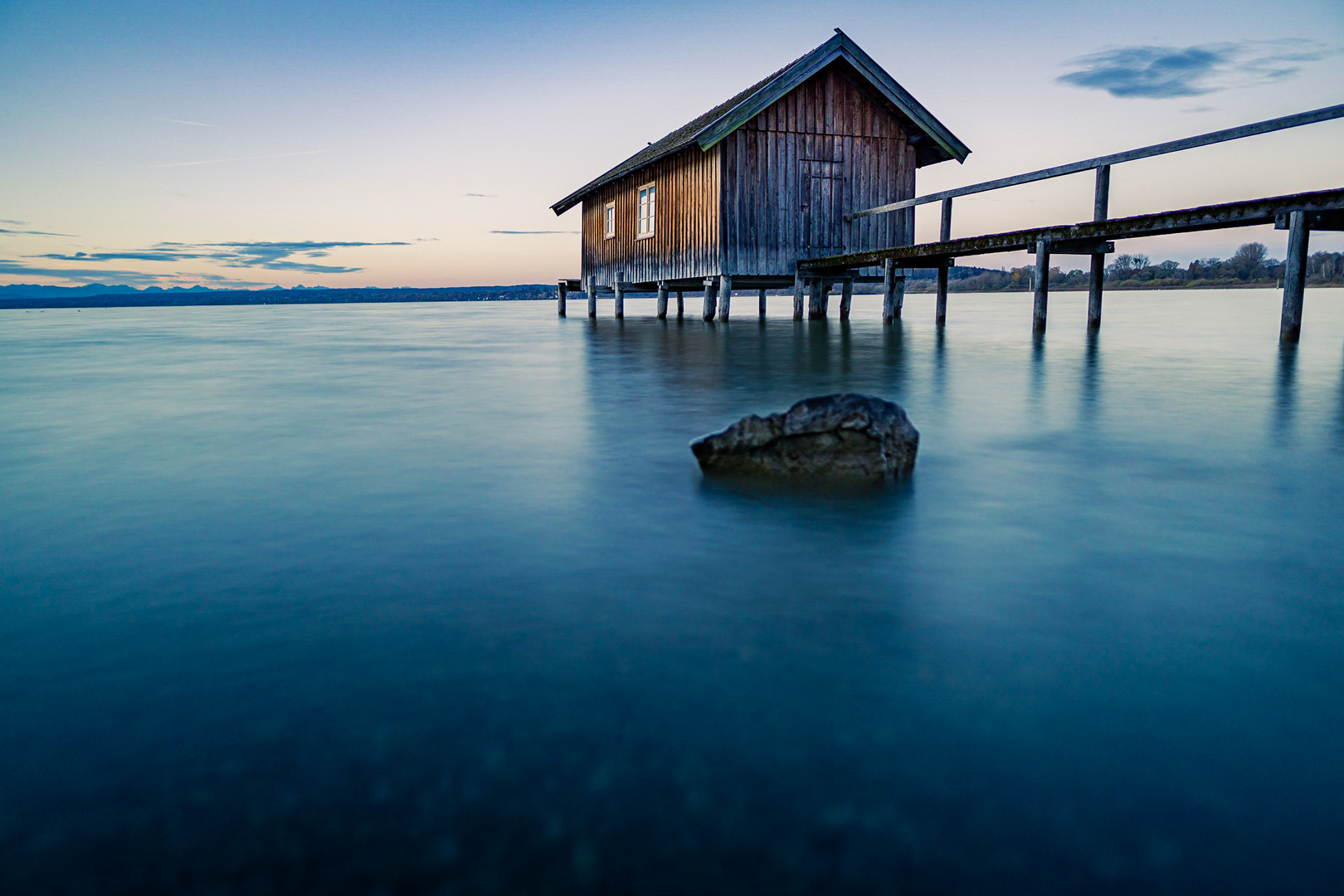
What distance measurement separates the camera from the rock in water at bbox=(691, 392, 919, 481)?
4914 millimetres

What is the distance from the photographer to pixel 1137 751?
207cm

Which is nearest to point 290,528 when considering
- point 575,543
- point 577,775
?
point 575,543

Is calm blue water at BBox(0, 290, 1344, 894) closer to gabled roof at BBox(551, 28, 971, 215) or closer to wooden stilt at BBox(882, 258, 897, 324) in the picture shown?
wooden stilt at BBox(882, 258, 897, 324)

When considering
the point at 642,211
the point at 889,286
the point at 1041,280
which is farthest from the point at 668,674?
the point at 642,211

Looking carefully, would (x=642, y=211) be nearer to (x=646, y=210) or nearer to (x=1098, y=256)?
(x=646, y=210)

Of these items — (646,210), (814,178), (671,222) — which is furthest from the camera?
(646,210)

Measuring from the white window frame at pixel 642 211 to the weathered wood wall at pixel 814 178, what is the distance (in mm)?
3392

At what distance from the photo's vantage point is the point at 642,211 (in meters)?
22.0

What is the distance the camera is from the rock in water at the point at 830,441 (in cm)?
491

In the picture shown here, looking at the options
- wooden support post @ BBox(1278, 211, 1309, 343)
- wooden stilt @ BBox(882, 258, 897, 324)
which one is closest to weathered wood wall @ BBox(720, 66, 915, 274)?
wooden stilt @ BBox(882, 258, 897, 324)

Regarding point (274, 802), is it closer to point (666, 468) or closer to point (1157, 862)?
point (1157, 862)

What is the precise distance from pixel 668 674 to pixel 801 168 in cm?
1735

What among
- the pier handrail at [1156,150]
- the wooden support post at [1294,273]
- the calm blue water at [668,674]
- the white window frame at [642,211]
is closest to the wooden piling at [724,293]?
the white window frame at [642,211]

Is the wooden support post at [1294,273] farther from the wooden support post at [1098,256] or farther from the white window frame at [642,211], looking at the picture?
the white window frame at [642,211]
